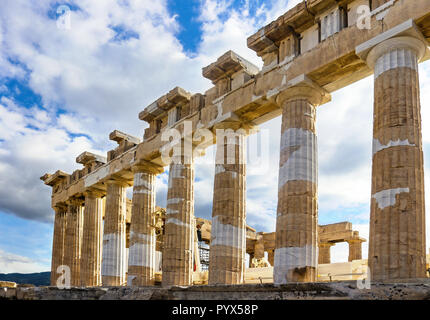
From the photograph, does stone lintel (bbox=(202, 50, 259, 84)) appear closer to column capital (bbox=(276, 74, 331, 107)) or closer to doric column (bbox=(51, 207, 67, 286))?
column capital (bbox=(276, 74, 331, 107))

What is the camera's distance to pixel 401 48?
1417cm

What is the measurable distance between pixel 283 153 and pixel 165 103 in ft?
28.1

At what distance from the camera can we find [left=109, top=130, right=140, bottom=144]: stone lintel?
1062 inches

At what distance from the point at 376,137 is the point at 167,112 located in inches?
489

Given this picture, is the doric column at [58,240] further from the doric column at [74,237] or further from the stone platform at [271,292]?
the stone platform at [271,292]

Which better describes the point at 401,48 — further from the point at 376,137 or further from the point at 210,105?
the point at 210,105

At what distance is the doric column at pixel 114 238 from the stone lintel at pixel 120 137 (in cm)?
224

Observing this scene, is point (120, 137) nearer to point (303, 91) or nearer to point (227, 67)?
point (227, 67)

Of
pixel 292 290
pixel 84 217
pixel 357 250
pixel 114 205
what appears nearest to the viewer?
pixel 292 290

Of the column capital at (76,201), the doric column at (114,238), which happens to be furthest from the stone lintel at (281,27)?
the column capital at (76,201)

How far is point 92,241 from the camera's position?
28.4m

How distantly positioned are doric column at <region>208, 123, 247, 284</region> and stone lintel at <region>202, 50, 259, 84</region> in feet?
7.10
